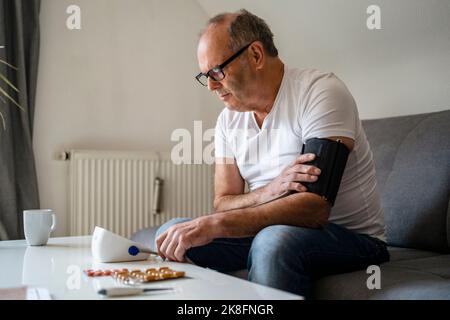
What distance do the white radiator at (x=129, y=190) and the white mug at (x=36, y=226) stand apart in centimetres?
126

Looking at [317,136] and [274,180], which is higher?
[317,136]

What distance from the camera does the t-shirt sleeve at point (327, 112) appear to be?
1175 millimetres

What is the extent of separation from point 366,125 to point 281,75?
0.65m

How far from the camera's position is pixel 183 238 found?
41.0 inches

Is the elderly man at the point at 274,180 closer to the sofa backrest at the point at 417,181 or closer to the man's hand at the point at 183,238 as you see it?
the man's hand at the point at 183,238

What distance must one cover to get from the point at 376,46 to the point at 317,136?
1239 millimetres

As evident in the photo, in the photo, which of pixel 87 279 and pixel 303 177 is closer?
pixel 87 279

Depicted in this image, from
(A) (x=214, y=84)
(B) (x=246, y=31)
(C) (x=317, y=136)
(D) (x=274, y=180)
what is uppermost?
(B) (x=246, y=31)

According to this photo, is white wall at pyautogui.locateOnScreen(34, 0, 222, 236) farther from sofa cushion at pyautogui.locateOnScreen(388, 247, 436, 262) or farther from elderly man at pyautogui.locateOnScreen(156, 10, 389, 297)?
sofa cushion at pyautogui.locateOnScreen(388, 247, 436, 262)

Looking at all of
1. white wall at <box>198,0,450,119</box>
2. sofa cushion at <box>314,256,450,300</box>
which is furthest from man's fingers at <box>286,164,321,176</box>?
white wall at <box>198,0,450,119</box>

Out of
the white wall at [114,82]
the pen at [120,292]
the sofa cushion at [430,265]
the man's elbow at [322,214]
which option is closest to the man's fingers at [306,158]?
the man's elbow at [322,214]

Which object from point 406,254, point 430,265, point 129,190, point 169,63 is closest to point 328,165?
point 430,265

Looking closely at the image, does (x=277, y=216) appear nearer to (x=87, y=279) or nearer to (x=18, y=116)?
(x=87, y=279)
